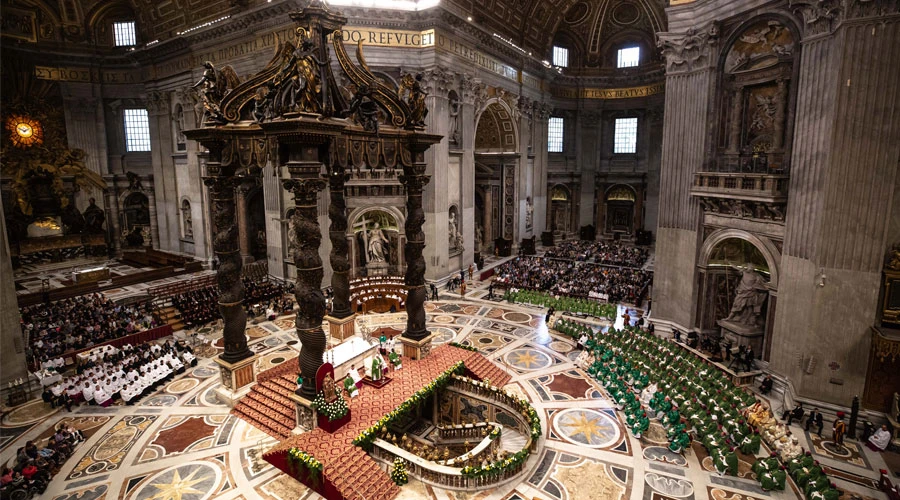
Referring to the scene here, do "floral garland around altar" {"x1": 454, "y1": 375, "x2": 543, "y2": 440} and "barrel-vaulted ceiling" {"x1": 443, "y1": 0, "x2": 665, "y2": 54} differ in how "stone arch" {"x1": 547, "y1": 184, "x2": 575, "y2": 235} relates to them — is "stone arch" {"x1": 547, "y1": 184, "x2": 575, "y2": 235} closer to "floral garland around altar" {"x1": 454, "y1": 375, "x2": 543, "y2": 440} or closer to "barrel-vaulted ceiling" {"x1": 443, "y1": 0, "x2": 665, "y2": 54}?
"barrel-vaulted ceiling" {"x1": 443, "y1": 0, "x2": 665, "y2": 54}

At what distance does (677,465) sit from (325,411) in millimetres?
8105

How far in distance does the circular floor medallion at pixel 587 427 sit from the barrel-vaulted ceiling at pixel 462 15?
18.7 metres

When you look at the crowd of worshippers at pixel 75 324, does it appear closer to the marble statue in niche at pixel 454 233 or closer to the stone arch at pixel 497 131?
the marble statue in niche at pixel 454 233

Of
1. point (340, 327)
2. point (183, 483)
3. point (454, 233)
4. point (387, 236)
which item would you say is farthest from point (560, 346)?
point (183, 483)

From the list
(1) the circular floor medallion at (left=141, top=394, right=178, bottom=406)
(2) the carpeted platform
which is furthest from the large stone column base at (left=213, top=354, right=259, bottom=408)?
(2) the carpeted platform

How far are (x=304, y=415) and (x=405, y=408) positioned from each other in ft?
7.88

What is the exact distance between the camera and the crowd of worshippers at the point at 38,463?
9.47 meters

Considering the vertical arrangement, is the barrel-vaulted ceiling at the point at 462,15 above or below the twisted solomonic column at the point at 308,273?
above

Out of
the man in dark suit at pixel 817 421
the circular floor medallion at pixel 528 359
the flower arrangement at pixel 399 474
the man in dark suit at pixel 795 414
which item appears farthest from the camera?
the circular floor medallion at pixel 528 359

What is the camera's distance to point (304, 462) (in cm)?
966

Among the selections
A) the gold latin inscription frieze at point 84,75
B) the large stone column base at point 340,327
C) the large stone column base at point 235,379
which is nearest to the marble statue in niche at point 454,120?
the large stone column base at point 340,327

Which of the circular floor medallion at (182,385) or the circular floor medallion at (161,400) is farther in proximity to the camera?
the circular floor medallion at (182,385)

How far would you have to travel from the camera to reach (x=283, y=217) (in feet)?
77.6

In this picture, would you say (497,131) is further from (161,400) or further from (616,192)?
(161,400)
